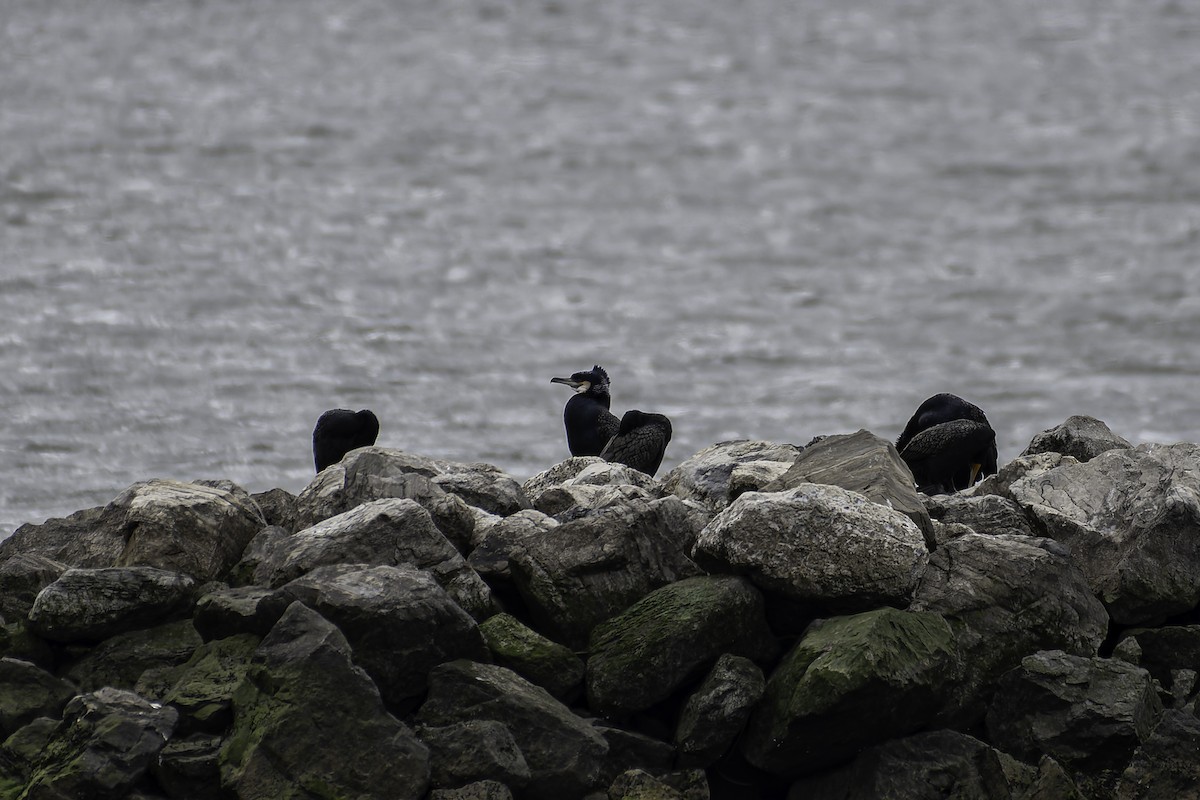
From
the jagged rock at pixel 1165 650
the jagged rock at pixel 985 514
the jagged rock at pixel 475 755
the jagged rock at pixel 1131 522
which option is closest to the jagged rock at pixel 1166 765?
the jagged rock at pixel 1165 650

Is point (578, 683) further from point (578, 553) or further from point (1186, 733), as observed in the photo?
point (1186, 733)

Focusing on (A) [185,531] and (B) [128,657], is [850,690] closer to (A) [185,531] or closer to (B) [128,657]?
(B) [128,657]

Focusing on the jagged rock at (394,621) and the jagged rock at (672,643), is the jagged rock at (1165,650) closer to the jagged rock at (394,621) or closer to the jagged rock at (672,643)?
the jagged rock at (672,643)

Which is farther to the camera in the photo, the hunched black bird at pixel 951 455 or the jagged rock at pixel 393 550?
the hunched black bird at pixel 951 455

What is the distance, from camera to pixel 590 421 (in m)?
12.6

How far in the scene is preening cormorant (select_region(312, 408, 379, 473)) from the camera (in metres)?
10.7

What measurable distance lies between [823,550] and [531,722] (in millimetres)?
1700

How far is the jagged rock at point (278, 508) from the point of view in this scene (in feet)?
29.0

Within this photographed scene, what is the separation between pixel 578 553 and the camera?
25.6ft

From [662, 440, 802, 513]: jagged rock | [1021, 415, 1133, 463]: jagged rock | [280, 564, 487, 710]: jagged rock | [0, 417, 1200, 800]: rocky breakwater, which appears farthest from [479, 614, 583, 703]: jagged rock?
[1021, 415, 1133, 463]: jagged rock

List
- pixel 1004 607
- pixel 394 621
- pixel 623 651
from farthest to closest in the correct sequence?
1. pixel 1004 607
2. pixel 623 651
3. pixel 394 621

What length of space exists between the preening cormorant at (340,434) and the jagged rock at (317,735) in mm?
3765

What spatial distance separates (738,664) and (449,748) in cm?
149

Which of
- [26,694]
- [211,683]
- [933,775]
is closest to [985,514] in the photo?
[933,775]
